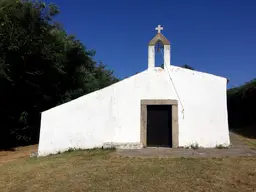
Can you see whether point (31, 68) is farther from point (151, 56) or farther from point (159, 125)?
point (159, 125)

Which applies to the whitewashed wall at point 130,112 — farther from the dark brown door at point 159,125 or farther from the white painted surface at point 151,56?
the dark brown door at point 159,125

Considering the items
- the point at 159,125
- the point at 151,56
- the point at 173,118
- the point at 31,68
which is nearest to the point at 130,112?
the point at 159,125

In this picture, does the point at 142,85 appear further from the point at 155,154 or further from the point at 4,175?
the point at 4,175

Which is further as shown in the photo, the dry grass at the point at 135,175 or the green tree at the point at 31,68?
the green tree at the point at 31,68

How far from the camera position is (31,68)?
45.6 feet

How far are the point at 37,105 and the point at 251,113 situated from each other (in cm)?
1529

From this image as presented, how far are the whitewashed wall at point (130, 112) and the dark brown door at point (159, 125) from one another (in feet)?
1.61

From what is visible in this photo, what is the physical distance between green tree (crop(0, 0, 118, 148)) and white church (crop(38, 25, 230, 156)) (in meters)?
4.89

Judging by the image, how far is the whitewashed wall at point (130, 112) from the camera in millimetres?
9602

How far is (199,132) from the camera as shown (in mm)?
9555

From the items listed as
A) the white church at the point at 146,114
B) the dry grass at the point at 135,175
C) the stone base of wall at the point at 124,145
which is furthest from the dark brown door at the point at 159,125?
the dry grass at the point at 135,175

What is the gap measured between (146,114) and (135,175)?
4.24 metres

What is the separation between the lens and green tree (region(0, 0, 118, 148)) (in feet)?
41.0

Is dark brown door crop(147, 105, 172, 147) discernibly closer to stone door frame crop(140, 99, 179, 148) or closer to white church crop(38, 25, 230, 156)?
white church crop(38, 25, 230, 156)
